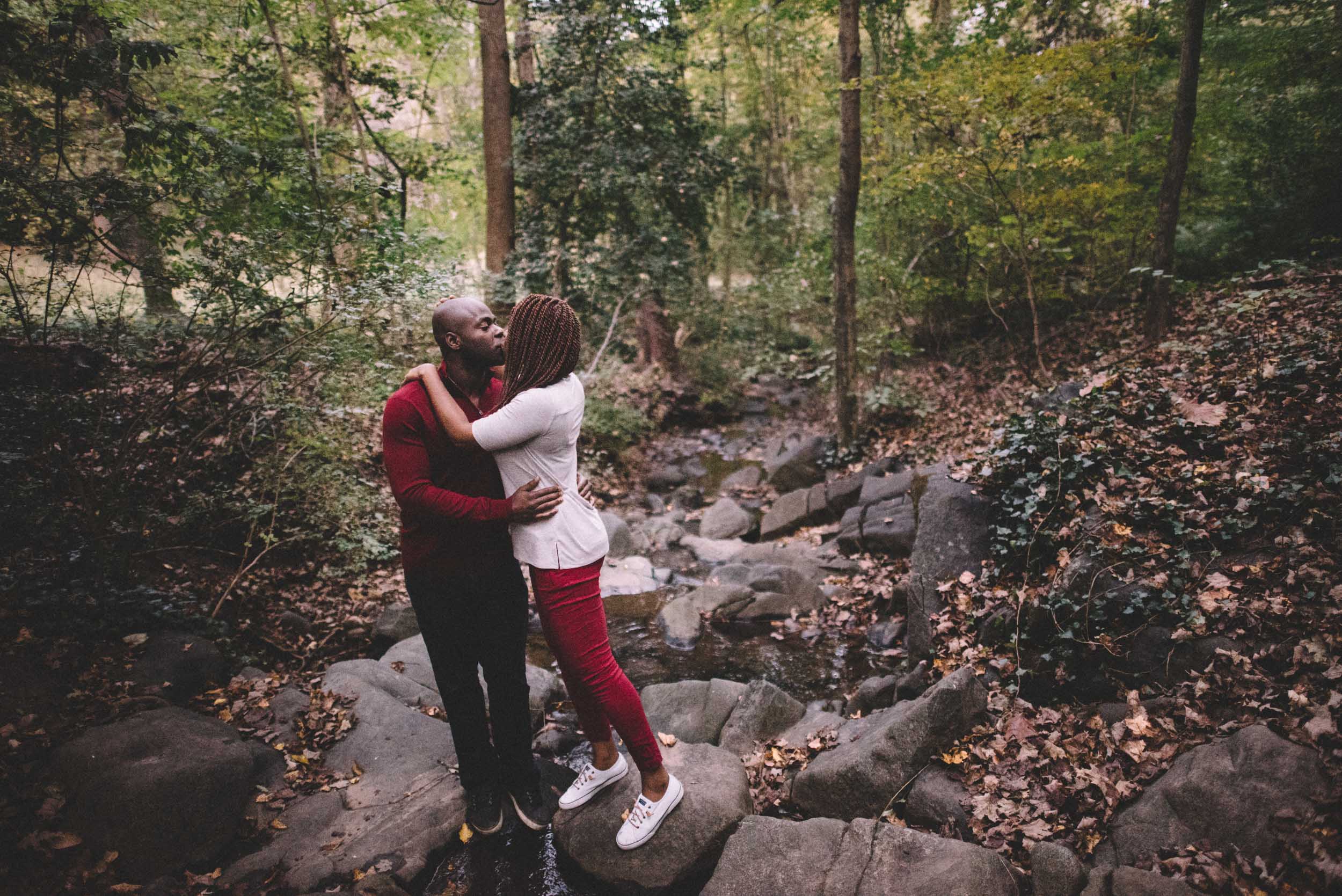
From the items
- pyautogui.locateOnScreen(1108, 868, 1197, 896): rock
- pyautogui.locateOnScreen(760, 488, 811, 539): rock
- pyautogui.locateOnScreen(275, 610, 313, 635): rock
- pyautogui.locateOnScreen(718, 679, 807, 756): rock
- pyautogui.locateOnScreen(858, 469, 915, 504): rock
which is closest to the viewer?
pyautogui.locateOnScreen(1108, 868, 1197, 896): rock

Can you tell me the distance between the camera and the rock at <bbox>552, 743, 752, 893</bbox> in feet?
10.5

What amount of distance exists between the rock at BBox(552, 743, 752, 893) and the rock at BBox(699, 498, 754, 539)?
5.94m

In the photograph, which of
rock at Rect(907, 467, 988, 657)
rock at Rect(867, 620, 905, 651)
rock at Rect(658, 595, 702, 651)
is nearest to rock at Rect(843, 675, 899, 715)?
rock at Rect(907, 467, 988, 657)

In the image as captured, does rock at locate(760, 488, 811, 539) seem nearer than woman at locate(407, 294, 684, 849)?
No

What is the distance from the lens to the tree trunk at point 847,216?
878 cm

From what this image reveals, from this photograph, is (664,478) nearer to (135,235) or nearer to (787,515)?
(787,515)

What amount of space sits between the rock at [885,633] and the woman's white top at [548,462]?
3894 millimetres

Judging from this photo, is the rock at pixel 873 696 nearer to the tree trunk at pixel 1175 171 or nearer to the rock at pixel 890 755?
the rock at pixel 890 755

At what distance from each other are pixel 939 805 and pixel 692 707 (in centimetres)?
188

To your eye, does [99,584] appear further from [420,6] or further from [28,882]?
[420,6]

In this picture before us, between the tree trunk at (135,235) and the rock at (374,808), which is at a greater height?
the tree trunk at (135,235)

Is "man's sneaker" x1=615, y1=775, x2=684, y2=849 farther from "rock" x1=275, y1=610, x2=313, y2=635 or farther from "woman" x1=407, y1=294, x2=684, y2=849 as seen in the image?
"rock" x1=275, y1=610, x2=313, y2=635

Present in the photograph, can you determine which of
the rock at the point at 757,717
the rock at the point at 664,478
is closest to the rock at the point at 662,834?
the rock at the point at 757,717

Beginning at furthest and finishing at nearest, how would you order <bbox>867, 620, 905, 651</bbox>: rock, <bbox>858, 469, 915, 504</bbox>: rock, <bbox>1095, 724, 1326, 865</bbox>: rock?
<bbox>858, 469, 915, 504</bbox>: rock
<bbox>867, 620, 905, 651</bbox>: rock
<bbox>1095, 724, 1326, 865</bbox>: rock
